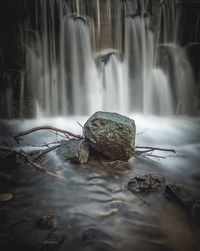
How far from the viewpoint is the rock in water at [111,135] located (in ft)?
17.0

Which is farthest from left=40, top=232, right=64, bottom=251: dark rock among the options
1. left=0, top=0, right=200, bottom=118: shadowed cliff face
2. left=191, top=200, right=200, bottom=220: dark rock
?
left=0, top=0, right=200, bottom=118: shadowed cliff face

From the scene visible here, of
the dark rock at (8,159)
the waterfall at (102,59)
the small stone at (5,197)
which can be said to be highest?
the waterfall at (102,59)

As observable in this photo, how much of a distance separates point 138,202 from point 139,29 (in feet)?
24.7

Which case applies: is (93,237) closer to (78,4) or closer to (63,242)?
(63,242)

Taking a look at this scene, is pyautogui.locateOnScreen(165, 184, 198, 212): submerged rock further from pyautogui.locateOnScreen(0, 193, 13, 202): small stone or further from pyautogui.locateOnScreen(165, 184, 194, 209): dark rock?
pyautogui.locateOnScreen(0, 193, 13, 202): small stone

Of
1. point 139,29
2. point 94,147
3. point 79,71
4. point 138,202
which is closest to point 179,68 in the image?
point 139,29

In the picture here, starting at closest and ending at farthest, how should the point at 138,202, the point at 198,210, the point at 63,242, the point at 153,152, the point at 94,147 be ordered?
the point at 63,242 → the point at 198,210 → the point at 138,202 → the point at 94,147 → the point at 153,152

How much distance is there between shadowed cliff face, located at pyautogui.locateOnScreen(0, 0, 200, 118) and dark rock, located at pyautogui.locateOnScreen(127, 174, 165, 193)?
5517 mm

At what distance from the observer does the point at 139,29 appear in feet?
33.6

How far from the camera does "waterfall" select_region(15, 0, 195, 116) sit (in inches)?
362

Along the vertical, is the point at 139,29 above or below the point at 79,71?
above

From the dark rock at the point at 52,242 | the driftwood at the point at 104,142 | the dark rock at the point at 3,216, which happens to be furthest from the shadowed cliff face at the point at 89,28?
the dark rock at the point at 52,242

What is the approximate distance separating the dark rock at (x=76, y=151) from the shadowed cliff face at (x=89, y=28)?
4.10 meters

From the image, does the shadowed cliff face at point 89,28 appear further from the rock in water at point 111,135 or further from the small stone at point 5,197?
the small stone at point 5,197
